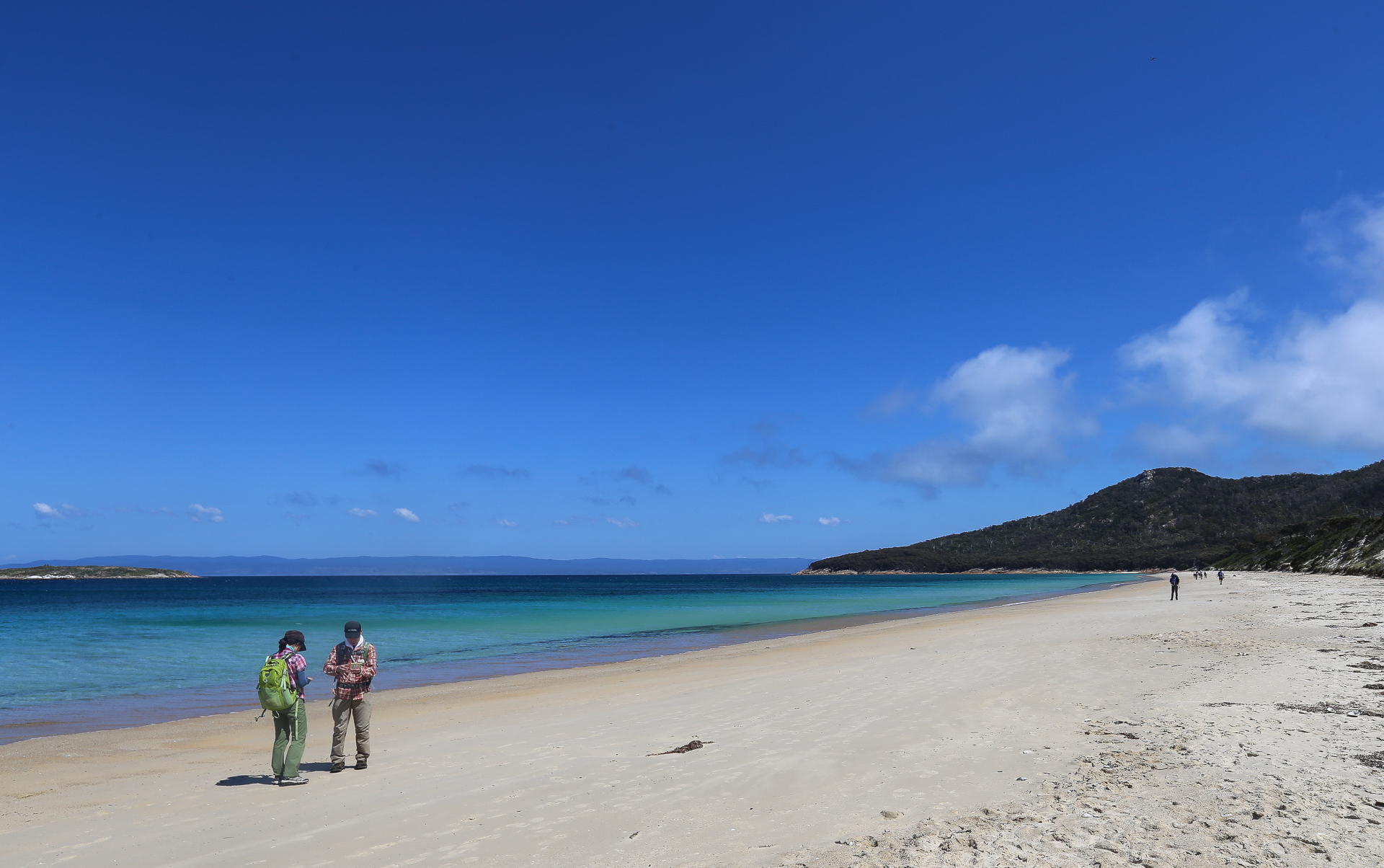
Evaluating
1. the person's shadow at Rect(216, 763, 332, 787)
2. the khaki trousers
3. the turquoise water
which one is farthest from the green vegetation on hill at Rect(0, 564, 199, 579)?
the khaki trousers

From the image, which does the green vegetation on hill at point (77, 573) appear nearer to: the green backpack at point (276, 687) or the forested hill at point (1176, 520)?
the forested hill at point (1176, 520)

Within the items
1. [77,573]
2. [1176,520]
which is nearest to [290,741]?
[1176,520]

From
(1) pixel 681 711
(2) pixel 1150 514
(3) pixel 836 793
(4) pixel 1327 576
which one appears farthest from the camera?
(2) pixel 1150 514

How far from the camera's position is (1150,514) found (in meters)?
174

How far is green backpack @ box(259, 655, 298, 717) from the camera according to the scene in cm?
798

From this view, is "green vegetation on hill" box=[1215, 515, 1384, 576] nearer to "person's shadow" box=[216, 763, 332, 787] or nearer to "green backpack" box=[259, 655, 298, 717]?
"person's shadow" box=[216, 763, 332, 787]

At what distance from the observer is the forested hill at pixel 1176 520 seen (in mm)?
132250

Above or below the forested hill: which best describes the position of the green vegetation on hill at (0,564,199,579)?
below

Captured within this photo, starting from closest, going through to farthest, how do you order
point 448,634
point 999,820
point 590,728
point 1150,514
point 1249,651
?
point 999,820, point 590,728, point 1249,651, point 448,634, point 1150,514

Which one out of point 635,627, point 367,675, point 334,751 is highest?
point 367,675

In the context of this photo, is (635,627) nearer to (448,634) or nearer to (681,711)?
(448,634)

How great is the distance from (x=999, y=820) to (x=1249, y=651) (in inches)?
541

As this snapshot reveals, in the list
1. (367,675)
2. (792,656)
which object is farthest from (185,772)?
(792,656)

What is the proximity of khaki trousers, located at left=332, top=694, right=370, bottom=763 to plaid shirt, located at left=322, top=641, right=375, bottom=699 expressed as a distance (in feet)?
0.27
